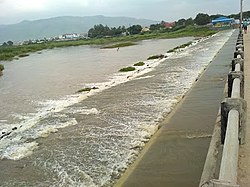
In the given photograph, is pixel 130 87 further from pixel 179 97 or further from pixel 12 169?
pixel 12 169

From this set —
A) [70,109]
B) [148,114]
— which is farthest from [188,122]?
[70,109]

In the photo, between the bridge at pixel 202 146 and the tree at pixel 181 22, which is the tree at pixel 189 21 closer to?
the tree at pixel 181 22

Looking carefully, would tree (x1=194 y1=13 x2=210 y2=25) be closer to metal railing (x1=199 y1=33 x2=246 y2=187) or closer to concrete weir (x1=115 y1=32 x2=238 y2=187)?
concrete weir (x1=115 y1=32 x2=238 y2=187)

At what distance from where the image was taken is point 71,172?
23.7ft

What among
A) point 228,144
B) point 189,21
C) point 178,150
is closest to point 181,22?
point 189,21

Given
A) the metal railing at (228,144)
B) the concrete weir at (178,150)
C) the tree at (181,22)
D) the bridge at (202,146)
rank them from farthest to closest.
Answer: the tree at (181,22) → the concrete weir at (178,150) → the bridge at (202,146) → the metal railing at (228,144)

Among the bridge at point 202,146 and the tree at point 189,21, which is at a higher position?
the tree at point 189,21

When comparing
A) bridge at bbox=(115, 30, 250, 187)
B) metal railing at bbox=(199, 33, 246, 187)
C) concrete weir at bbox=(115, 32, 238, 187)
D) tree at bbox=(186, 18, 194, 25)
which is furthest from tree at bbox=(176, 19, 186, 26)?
metal railing at bbox=(199, 33, 246, 187)

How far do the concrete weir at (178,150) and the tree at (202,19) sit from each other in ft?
384

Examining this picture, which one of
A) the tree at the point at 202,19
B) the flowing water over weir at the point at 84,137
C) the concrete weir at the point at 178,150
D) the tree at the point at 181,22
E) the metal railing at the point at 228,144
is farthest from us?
the tree at the point at 181,22

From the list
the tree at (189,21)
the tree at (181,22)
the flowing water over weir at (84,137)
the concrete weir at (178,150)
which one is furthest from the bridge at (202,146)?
the tree at (181,22)

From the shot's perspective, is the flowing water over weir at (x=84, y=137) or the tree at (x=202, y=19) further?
the tree at (x=202, y=19)

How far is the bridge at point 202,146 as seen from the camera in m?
3.77

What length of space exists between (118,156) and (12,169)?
2.57 meters
